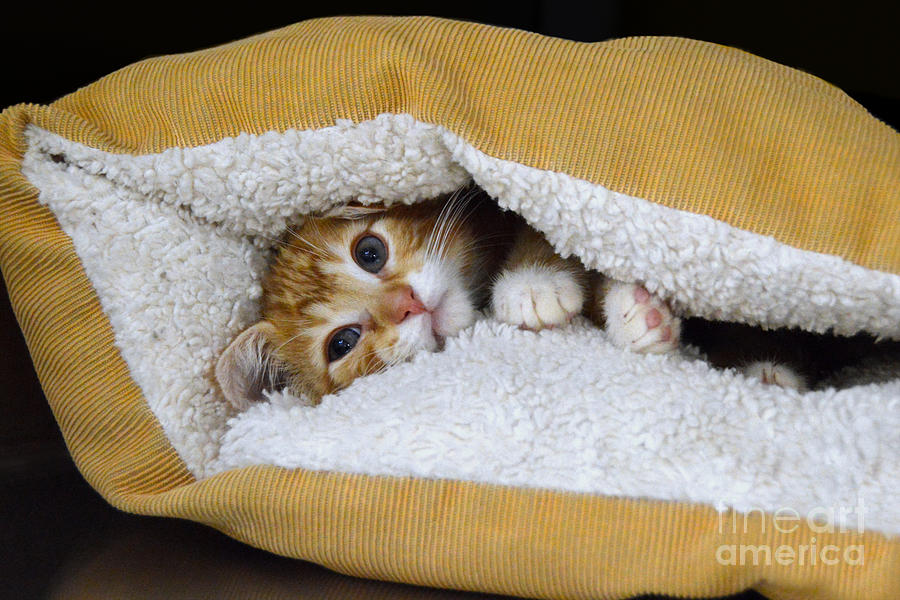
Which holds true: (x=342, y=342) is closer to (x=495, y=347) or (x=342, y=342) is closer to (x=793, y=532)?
(x=495, y=347)

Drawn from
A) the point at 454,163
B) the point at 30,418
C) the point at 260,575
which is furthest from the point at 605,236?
the point at 30,418

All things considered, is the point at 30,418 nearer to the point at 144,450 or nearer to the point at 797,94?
the point at 144,450

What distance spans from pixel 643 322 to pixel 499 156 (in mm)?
303

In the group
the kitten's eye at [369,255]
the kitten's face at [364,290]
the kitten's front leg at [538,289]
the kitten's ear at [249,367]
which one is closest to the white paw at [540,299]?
the kitten's front leg at [538,289]

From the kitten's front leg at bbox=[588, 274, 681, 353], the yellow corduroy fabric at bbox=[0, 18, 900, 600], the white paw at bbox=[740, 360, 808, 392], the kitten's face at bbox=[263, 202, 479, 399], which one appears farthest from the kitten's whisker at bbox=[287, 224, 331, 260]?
the white paw at bbox=[740, 360, 808, 392]

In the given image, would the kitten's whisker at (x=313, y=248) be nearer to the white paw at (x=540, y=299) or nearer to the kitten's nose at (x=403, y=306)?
the kitten's nose at (x=403, y=306)

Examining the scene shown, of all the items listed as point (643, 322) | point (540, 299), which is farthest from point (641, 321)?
point (540, 299)

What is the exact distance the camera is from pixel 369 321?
1.30 meters

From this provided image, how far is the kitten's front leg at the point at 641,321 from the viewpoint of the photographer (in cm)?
107

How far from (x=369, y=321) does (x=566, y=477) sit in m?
0.54

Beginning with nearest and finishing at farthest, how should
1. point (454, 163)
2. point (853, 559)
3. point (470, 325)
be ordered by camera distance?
1. point (853, 559)
2. point (454, 163)
3. point (470, 325)

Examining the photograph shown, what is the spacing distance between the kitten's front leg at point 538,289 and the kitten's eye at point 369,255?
203 millimetres

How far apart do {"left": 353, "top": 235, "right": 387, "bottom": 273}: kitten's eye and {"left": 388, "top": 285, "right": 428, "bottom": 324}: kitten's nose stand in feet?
0.27

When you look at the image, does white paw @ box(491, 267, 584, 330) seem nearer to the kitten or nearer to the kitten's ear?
the kitten
